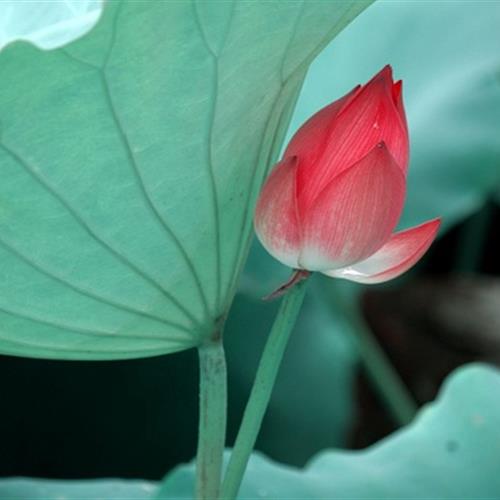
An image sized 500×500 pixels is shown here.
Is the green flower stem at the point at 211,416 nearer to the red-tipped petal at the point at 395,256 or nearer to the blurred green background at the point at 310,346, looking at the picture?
the red-tipped petal at the point at 395,256

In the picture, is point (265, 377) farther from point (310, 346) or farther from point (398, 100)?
point (310, 346)

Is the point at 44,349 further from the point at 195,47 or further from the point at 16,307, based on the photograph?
the point at 195,47

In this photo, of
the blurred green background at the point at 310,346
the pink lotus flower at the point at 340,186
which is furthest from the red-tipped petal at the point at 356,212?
the blurred green background at the point at 310,346

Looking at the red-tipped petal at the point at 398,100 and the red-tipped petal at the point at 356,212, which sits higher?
the red-tipped petal at the point at 398,100

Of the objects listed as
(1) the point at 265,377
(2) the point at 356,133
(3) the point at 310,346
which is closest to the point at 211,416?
(1) the point at 265,377

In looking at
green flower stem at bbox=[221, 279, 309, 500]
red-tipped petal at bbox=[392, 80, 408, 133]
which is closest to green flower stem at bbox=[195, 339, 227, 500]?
green flower stem at bbox=[221, 279, 309, 500]

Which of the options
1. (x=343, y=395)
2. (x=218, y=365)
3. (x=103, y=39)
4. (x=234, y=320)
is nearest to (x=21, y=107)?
(x=103, y=39)
